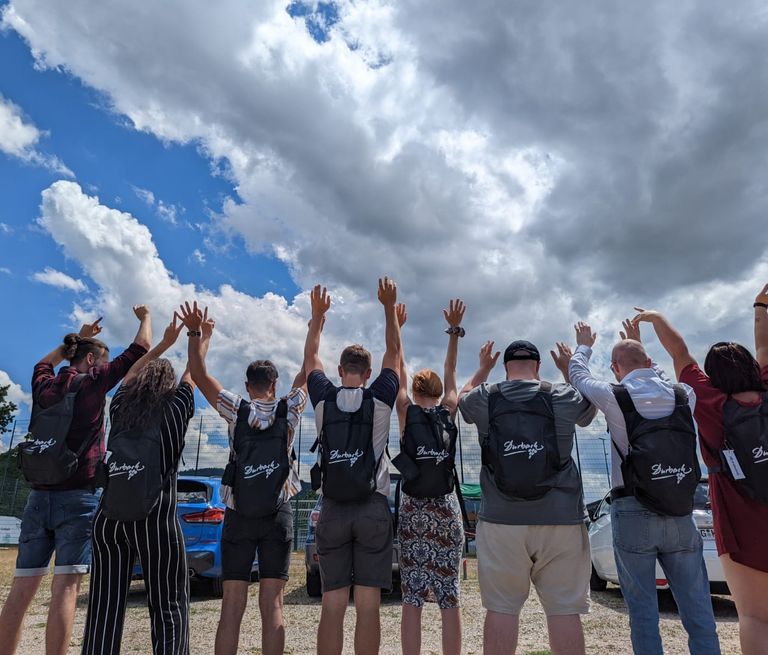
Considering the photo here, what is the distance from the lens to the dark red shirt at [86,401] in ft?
11.8

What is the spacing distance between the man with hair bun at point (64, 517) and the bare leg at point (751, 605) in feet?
11.9

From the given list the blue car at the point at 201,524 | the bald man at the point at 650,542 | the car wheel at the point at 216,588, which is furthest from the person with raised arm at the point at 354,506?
the car wheel at the point at 216,588

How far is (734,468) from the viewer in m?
3.09

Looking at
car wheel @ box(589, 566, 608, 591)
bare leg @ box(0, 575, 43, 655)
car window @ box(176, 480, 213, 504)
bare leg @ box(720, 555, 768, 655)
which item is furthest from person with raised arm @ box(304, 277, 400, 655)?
car wheel @ box(589, 566, 608, 591)

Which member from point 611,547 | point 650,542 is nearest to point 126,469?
point 650,542

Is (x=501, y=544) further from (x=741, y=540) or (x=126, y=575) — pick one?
(x=126, y=575)

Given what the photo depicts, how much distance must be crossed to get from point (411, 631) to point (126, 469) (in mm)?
1885

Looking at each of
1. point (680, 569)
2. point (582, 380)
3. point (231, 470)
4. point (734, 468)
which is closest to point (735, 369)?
point (734, 468)

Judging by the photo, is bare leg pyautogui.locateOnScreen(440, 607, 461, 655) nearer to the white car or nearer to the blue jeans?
the blue jeans

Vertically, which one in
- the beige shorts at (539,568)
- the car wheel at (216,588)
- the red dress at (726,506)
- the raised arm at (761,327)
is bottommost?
the car wheel at (216,588)

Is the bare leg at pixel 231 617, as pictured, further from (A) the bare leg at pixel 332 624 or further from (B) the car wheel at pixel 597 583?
(B) the car wheel at pixel 597 583

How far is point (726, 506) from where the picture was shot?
3125 millimetres

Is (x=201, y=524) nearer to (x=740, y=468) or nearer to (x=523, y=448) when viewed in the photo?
(x=523, y=448)

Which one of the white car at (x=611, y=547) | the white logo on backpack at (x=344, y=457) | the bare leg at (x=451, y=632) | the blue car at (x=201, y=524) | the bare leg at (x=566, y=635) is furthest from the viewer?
the blue car at (x=201, y=524)
